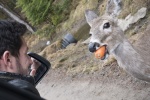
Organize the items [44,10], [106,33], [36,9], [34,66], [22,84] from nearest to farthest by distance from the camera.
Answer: [22,84]
[34,66]
[106,33]
[36,9]
[44,10]

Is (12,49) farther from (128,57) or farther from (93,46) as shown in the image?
(128,57)

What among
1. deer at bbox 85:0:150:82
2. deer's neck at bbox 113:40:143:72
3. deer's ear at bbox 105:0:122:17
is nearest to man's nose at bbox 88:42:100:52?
deer at bbox 85:0:150:82

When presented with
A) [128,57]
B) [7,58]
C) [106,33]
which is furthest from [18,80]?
[106,33]

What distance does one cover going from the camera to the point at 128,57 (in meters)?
6.58

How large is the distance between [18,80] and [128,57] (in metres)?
4.72

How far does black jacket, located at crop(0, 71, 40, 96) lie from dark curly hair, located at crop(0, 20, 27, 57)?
0.77 feet

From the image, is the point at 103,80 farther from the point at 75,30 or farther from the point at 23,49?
the point at 75,30

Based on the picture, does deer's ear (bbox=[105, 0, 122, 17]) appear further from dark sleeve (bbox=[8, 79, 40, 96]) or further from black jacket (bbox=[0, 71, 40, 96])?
dark sleeve (bbox=[8, 79, 40, 96])

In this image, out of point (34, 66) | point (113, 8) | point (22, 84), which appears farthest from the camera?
point (113, 8)

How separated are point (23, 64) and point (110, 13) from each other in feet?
17.1

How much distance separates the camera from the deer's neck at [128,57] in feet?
21.2

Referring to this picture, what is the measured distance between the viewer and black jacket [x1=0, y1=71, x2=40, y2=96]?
195 cm

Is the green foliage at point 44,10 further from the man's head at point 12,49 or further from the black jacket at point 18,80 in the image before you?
the black jacket at point 18,80

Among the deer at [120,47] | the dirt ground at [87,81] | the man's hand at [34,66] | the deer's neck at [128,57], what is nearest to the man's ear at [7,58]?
the man's hand at [34,66]
